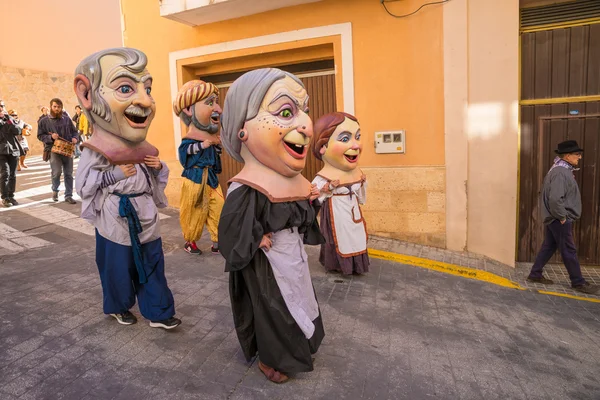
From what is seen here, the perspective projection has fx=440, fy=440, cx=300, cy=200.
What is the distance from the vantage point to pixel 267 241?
2.68 metres

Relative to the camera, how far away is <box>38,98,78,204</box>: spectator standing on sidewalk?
7027mm

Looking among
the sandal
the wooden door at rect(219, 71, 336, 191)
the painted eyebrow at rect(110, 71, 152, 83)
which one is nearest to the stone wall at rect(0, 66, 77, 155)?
the wooden door at rect(219, 71, 336, 191)

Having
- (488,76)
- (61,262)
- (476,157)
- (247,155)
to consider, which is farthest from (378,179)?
(61,262)

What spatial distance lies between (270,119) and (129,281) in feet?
5.29

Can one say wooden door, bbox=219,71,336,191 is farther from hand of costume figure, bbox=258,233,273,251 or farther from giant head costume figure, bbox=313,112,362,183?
hand of costume figure, bbox=258,233,273,251

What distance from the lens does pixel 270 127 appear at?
2658 millimetres

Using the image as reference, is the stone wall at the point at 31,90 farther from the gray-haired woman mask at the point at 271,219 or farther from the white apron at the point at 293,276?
the white apron at the point at 293,276

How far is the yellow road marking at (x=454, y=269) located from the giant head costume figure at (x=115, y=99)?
11.4ft

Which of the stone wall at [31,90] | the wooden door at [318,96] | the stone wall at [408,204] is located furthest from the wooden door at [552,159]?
the stone wall at [31,90]

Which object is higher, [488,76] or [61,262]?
[488,76]

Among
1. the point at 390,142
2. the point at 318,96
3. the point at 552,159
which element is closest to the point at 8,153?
the point at 318,96

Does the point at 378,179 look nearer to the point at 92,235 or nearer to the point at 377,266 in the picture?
the point at 377,266

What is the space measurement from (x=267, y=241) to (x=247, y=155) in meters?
0.57

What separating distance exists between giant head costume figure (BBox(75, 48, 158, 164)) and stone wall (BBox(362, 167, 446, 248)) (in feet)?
12.4
